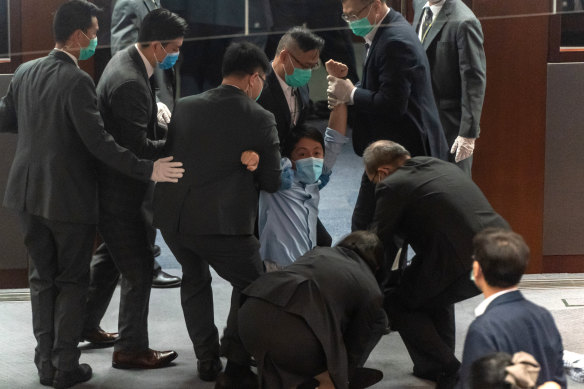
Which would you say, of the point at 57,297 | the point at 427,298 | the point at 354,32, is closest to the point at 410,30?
the point at 354,32

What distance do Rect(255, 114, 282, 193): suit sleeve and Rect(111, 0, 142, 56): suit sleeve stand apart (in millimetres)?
593

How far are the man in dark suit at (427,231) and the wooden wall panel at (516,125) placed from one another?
1.21 m

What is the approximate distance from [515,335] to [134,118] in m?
1.67

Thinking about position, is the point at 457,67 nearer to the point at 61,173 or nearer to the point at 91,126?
the point at 91,126

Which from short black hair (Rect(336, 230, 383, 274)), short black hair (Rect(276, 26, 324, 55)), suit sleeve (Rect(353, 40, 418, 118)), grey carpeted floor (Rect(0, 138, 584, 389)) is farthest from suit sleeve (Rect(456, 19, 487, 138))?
short black hair (Rect(336, 230, 383, 274))

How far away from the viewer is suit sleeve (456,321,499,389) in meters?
2.71

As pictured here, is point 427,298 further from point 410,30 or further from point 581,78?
point 581,78

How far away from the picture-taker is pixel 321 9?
3.77 metres

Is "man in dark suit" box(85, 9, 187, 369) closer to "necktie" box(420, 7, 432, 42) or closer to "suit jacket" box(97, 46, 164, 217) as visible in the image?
"suit jacket" box(97, 46, 164, 217)

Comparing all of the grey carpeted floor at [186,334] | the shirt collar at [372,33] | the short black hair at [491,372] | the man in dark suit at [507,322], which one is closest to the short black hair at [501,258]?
the man in dark suit at [507,322]

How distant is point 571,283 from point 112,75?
2424 mm

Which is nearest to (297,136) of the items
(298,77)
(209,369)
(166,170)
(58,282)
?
(298,77)

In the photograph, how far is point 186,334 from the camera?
4500 millimetres

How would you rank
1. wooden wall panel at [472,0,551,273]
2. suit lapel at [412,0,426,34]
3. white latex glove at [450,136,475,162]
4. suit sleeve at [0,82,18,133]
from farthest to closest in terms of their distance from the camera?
wooden wall panel at [472,0,551,273], white latex glove at [450,136,475,162], suit lapel at [412,0,426,34], suit sleeve at [0,82,18,133]
